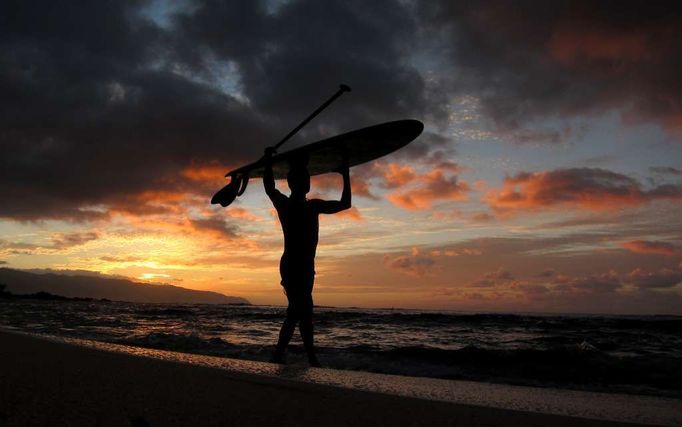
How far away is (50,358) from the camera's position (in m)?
3.04

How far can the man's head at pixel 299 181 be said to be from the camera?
4.98 meters

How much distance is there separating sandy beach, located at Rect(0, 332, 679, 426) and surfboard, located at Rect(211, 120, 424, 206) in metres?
3.23

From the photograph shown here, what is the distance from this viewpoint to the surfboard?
17.6ft

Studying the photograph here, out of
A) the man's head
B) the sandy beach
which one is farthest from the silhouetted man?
the sandy beach

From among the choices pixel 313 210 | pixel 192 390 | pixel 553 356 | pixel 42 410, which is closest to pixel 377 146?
pixel 313 210

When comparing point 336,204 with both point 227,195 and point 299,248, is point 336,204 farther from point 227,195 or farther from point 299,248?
point 227,195

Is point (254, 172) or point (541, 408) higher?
point (254, 172)

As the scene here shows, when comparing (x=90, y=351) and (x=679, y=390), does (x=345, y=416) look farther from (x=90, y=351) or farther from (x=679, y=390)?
(x=679, y=390)

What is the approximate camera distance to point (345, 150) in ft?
16.9

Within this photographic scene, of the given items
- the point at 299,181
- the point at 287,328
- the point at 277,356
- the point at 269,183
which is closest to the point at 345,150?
the point at 299,181

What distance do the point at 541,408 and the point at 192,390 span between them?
1.80m

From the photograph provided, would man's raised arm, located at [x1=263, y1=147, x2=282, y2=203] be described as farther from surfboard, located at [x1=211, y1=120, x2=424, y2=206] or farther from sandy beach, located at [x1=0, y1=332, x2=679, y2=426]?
sandy beach, located at [x1=0, y1=332, x2=679, y2=426]

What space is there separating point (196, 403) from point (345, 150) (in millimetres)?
3663

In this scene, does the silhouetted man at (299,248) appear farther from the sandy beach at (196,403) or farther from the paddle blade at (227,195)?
the sandy beach at (196,403)
